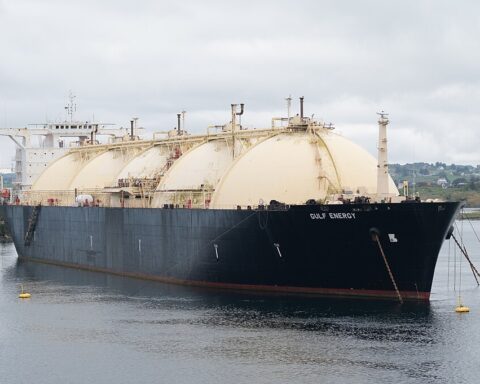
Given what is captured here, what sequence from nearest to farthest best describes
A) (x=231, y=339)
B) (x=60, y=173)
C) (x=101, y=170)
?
(x=231, y=339), (x=101, y=170), (x=60, y=173)

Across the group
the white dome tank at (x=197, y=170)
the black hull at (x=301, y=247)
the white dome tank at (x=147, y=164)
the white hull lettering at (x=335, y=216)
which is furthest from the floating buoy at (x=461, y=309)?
the white dome tank at (x=147, y=164)

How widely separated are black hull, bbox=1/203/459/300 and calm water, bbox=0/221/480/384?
3.27 feet

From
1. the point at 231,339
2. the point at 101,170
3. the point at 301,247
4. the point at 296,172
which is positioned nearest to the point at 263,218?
the point at 301,247

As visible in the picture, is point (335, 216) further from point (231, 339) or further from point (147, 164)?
point (147, 164)

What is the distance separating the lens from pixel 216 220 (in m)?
47.4

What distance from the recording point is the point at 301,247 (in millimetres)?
43625

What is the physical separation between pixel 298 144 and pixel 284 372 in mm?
19162

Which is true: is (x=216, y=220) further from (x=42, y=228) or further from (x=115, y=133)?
(x=115, y=133)

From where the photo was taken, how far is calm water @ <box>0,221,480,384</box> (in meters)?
31.4

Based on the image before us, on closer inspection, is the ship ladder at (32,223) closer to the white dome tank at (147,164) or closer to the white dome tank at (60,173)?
the white dome tank at (60,173)

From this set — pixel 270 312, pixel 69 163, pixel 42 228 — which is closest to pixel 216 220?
pixel 270 312

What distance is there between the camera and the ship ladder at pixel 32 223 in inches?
2787

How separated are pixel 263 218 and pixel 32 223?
32.1 metres

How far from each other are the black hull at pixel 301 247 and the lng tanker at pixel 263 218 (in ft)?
0.18
